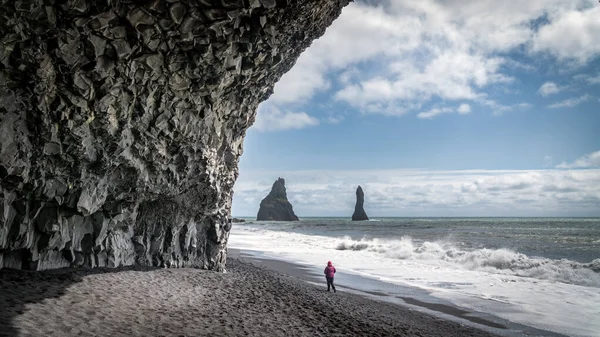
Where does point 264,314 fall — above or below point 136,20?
below

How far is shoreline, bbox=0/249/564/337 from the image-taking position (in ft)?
27.5

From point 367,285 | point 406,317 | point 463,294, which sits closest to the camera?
point 406,317

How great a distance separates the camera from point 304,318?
12.2 m

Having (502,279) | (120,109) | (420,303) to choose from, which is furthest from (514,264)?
(120,109)

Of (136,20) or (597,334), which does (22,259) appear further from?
(597,334)

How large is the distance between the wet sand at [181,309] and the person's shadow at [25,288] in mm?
19

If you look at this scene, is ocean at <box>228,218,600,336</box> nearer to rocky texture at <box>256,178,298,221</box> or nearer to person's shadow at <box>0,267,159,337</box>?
person's shadow at <box>0,267,159,337</box>

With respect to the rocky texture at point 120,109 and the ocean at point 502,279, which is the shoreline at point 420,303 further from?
the rocky texture at point 120,109

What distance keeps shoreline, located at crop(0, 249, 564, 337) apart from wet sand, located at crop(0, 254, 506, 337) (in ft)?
0.07

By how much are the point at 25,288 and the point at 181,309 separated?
4130mm

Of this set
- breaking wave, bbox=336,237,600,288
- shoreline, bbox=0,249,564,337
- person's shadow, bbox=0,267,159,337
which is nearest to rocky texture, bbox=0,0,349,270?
person's shadow, bbox=0,267,159,337

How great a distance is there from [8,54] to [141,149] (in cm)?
502

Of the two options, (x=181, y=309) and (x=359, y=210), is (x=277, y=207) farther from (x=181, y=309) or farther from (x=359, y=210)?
(x=181, y=309)

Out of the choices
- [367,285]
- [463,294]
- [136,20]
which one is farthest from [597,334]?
[136,20]
